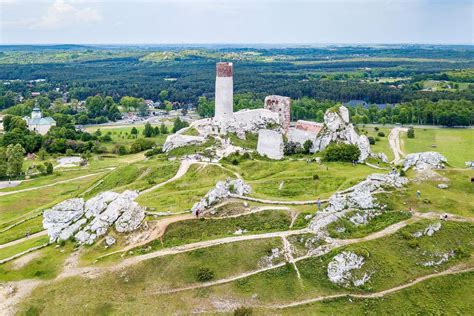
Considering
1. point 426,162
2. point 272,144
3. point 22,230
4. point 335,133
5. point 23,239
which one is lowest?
point 22,230

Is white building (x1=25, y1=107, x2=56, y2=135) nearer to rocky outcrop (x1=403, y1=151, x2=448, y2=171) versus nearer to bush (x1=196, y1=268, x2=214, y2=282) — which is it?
rocky outcrop (x1=403, y1=151, x2=448, y2=171)

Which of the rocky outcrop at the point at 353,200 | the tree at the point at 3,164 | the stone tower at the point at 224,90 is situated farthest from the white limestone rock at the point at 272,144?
the tree at the point at 3,164

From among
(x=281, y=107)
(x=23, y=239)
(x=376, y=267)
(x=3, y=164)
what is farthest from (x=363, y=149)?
(x=3, y=164)

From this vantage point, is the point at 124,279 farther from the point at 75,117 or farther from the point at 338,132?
the point at 75,117

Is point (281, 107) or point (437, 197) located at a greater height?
point (281, 107)

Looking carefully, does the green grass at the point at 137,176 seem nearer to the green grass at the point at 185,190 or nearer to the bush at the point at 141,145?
the green grass at the point at 185,190

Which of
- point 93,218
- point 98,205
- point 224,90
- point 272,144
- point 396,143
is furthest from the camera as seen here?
point 396,143

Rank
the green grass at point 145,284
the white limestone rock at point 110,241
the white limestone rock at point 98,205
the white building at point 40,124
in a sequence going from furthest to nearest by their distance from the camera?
the white building at point 40,124 < the white limestone rock at point 98,205 < the white limestone rock at point 110,241 < the green grass at point 145,284

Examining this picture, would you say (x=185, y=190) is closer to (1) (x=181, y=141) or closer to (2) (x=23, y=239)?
(2) (x=23, y=239)
